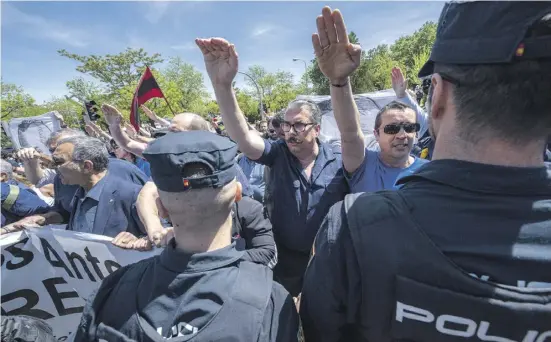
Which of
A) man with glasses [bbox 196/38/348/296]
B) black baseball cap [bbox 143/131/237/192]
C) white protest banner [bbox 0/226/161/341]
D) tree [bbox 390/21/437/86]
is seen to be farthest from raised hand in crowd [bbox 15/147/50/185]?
tree [bbox 390/21/437/86]

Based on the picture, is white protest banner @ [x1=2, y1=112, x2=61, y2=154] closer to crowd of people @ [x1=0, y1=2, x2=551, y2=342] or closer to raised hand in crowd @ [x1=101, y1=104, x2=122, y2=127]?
raised hand in crowd @ [x1=101, y1=104, x2=122, y2=127]

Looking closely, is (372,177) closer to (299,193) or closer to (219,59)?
(299,193)

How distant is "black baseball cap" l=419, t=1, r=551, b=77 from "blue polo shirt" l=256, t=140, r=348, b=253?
184 centimetres

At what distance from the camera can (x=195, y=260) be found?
118 cm

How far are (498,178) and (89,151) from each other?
2947mm

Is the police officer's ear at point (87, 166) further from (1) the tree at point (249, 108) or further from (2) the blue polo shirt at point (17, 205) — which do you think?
(1) the tree at point (249, 108)

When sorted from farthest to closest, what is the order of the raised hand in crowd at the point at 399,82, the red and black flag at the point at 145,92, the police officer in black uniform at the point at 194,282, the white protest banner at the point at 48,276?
the red and black flag at the point at 145,92 < the raised hand in crowd at the point at 399,82 < the white protest banner at the point at 48,276 < the police officer in black uniform at the point at 194,282

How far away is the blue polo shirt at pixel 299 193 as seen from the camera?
262cm

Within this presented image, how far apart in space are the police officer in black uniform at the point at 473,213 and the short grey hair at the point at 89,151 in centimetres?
262

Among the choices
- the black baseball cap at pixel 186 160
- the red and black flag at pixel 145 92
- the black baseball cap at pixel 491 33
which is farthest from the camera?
the red and black flag at pixel 145 92

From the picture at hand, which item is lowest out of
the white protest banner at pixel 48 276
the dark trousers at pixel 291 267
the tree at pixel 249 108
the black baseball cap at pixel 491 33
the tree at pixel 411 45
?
the dark trousers at pixel 291 267

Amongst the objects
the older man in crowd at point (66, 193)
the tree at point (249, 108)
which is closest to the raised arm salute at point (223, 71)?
the older man in crowd at point (66, 193)

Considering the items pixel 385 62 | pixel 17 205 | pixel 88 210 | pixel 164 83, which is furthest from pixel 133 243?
pixel 385 62

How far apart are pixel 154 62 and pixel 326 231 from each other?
48880mm
